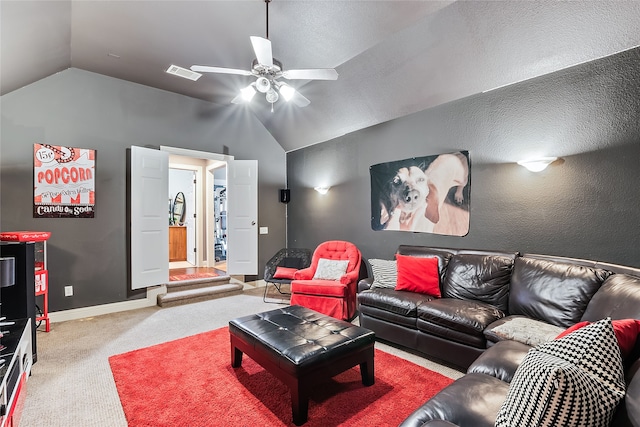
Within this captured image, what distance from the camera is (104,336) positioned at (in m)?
3.37

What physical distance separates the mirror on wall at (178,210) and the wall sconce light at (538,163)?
25.0 ft

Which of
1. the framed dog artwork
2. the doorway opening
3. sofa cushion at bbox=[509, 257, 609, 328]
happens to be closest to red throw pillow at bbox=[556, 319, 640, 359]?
sofa cushion at bbox=[509, 257, 609, 328]

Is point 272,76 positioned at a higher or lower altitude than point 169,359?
higher

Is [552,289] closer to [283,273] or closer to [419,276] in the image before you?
[419,276]

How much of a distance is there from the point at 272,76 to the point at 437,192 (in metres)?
2.23

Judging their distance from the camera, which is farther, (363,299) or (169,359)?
(363,299)

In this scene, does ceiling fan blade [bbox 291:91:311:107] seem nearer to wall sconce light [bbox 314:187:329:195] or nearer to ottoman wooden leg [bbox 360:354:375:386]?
wall sconce light [bbox 314:187:329:195]

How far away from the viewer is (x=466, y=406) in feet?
4.56

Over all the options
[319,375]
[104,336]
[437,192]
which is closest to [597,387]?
[319,375]

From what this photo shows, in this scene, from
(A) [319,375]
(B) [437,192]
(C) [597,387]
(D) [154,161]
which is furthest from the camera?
(D) [154,161]

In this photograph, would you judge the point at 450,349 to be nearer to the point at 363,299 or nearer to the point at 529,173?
the point at 363,299

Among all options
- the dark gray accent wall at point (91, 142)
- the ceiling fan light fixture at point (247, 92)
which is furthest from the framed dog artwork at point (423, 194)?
the dark gray accent wall at point (91, 142)

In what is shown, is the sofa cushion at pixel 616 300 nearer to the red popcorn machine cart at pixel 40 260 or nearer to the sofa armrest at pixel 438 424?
the sofa armrest at pixel 438 424

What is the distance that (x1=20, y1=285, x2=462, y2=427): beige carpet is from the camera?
204cm
